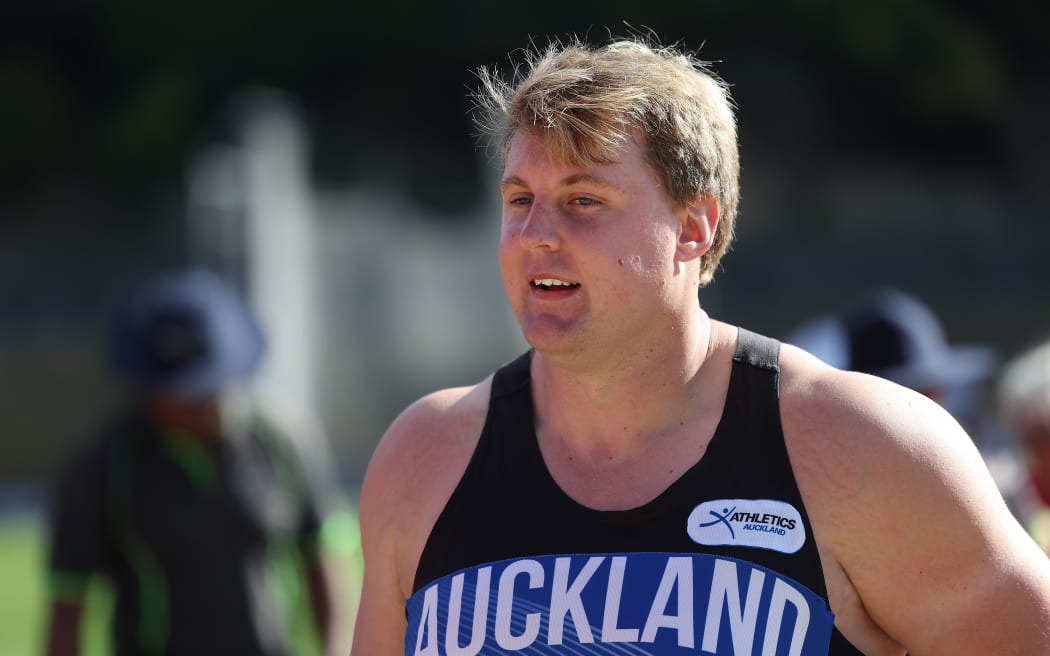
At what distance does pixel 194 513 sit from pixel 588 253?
2.60 meters

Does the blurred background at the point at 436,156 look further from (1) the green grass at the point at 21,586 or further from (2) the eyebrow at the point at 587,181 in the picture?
(2) the eyebrow at the point at 587,181

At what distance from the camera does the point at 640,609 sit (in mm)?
2281

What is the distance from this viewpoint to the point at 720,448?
237 cm

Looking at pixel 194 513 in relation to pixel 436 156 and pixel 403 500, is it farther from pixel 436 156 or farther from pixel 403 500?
pixel 436 156

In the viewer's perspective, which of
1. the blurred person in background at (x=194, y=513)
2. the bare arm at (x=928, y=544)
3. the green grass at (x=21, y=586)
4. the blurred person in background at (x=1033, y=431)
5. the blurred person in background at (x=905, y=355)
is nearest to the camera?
the bare arm at (x=928, y=544)

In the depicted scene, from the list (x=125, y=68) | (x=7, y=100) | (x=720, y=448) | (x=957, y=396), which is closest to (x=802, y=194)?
(x=125, y=68)

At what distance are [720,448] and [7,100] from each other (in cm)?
3500

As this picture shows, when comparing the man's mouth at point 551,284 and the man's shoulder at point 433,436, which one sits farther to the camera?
the man's shoulder at point 433,436

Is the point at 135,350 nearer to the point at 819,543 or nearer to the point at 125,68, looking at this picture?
the point at 819,543

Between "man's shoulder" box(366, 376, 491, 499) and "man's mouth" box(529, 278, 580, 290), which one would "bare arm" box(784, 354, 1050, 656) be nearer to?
"man's mouth" box(529, 278, 580, 290)

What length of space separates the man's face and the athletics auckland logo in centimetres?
33

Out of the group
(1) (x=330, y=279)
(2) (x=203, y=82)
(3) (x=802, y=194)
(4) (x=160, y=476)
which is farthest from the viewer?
(2) (x=203, y=82)

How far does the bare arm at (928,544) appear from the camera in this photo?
223 centimetres

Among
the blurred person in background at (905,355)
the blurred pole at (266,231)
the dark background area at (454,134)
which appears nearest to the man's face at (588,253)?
the blurred person in background at (905,355)
